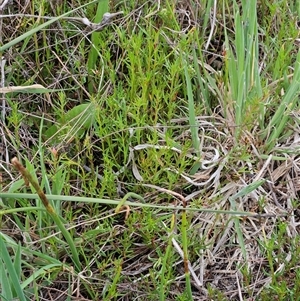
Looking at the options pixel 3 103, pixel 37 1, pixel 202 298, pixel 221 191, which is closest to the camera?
pixel 202 298

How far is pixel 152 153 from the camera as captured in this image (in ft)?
4.02

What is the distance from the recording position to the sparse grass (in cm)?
115

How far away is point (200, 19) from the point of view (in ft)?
5.21

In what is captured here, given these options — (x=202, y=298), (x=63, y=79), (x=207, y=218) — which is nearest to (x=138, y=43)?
(x=63, y=79)

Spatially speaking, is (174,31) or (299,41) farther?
(299,41)

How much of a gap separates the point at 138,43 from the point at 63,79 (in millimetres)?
270

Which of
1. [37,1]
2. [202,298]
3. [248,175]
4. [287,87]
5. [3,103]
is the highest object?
[37,1]

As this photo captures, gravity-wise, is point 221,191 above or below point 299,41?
below

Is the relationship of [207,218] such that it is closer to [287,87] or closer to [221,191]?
[221,191]

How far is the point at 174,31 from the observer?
1.41m

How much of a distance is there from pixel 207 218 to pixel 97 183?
29 centimetres

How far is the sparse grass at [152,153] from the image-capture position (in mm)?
1154

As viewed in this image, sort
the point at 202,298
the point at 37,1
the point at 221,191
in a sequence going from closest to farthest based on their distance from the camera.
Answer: the point at 202,298 < the point at 221,191 < the point at 37,1

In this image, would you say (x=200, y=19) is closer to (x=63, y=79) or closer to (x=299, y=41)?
(x=299, y=41)
